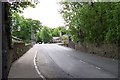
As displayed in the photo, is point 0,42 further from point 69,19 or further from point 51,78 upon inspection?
point 69,19

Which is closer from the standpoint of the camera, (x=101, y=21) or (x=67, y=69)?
(x=67, y=69)

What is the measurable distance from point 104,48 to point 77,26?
17009mm

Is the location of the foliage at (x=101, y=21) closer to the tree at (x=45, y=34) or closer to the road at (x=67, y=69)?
the road at (x=67, y=69)

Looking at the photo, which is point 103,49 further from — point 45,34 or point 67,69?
point 45,34

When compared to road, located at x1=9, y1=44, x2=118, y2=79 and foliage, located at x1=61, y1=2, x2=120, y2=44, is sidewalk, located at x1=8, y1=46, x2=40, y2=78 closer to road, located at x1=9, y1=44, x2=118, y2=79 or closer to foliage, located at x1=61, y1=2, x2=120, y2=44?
road, located at x1=9, y1=44, x2=118, y2=79

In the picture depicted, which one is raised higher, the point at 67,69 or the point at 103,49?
the point at 103,49

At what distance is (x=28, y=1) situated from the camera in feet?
90.8

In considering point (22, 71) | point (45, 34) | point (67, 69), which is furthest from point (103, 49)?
point (45, 34)

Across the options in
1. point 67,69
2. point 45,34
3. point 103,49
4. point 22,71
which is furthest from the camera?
point 45,34

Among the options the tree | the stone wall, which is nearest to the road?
the stone wall

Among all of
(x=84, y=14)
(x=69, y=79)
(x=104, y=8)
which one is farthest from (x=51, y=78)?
(x=84, y=14)

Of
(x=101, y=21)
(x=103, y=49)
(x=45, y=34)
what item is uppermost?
(x=101, y=21)

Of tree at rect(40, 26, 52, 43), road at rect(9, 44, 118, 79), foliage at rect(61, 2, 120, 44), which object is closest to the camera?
road at rect(9, 44, 118, 79)

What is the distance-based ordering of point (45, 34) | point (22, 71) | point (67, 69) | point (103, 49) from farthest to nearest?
1. point (45, 34)
2. point (103, 49)
3. point (67, 69)
4. point (22, 71)
